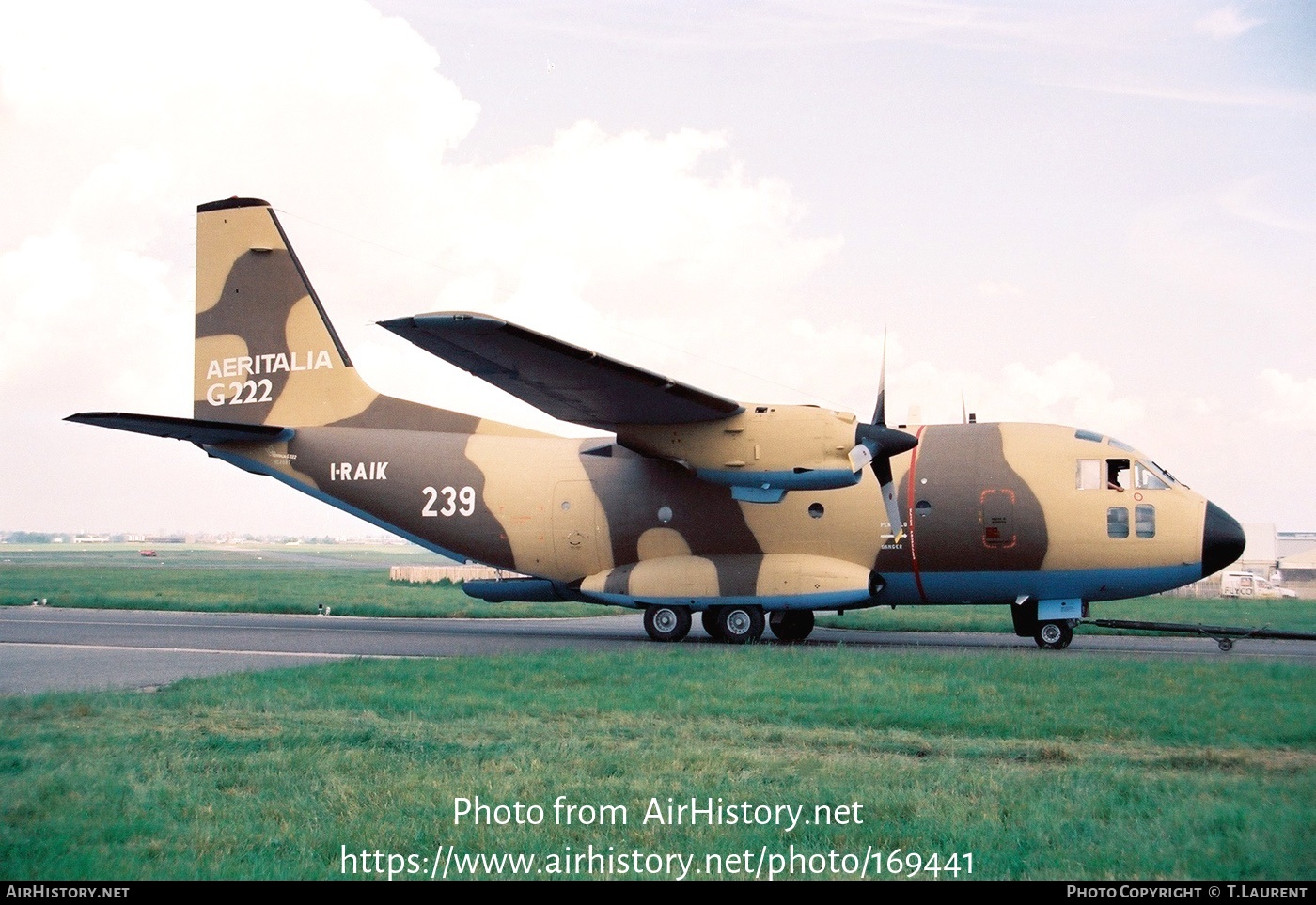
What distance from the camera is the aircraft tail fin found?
24969mm

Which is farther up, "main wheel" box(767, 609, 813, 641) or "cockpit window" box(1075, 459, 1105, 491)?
"cockpit window" box(1075, 459, 1105, 491)

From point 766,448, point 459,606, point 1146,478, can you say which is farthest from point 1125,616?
point 459,606

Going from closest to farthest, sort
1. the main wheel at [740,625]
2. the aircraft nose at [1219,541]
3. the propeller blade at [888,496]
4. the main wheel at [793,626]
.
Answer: the aircraft nose at [1219,541] → the propeller blade at [888,496] → the main wheel at [740,625] → the main wheel at [793,626]

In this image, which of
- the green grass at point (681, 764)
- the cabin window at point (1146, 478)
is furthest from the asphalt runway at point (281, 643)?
the cabin window at point (1146, 478)

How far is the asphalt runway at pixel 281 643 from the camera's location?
15820mm

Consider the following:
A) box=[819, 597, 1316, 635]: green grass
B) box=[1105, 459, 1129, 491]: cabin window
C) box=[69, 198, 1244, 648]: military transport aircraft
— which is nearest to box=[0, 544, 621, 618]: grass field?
box=[69, 198, 1244, 648]: military transport aircraft

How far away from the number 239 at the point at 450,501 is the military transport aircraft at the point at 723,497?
0.15ft

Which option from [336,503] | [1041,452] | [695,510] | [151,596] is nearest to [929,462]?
[1041,452]

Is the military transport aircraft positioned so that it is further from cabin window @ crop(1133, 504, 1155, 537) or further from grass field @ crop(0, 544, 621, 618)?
grass field @ crop(0, 544, 621, 618)

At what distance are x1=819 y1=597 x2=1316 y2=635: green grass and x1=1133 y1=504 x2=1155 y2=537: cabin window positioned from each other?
6.20 m

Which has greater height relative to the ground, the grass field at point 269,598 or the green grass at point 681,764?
the green grass at point 681,764

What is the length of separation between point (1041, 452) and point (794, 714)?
1049 cm

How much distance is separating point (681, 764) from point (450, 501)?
14989mm

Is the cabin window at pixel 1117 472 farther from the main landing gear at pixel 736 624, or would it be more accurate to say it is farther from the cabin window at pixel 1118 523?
the main landing gear at pixel 736 624
